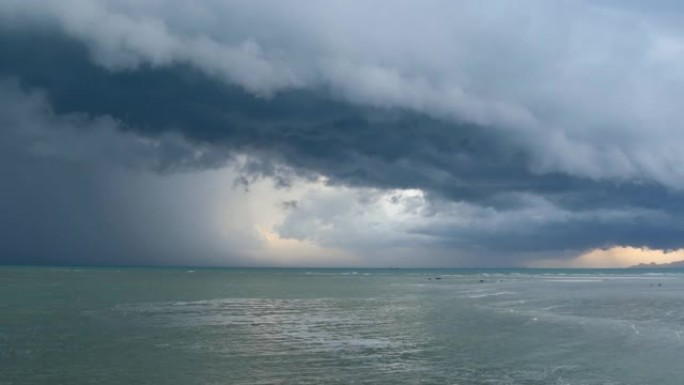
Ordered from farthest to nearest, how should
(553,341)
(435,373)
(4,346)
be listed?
(553,341) → (4,346) → (435,373)

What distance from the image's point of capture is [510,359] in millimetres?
40750

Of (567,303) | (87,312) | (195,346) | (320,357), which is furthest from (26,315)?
(567,303)

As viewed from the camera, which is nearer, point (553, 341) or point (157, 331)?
point (553, 341)

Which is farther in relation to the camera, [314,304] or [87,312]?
[314,304]

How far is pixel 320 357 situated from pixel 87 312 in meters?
39.4

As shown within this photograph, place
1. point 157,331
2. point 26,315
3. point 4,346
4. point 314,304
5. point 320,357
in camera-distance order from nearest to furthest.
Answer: point 320,357 < point 4,346 < point 157,331 < point 26,315 < point 314,304

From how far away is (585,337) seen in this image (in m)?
51.6

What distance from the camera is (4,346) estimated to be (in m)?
43.6

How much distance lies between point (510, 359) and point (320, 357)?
12.6 metres

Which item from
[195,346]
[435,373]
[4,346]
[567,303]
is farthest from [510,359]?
[567,303]

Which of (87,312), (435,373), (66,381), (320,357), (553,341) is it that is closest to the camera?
(66,381)

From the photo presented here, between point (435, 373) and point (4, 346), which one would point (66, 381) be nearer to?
point (4, 346)

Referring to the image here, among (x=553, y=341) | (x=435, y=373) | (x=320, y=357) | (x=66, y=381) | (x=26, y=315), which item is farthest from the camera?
(x=26, y=315)

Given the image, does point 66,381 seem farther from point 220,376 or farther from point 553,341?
point 553,341
